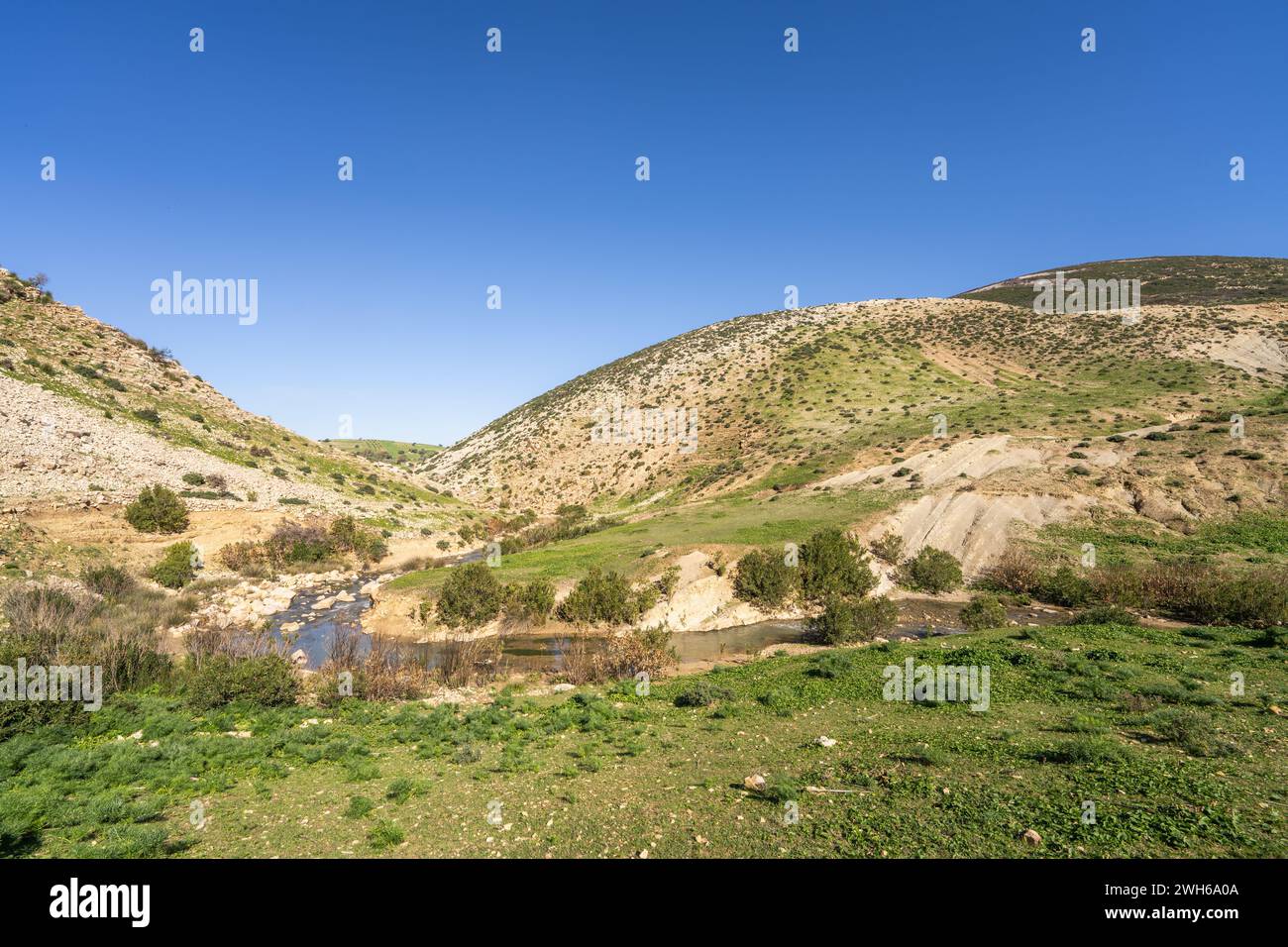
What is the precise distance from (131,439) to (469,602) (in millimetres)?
39094

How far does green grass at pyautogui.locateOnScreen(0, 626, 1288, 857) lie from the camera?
8523 millimetres

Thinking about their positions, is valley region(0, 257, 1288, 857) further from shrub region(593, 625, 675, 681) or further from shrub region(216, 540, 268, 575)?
shrub region(216, 540, 268, 575)

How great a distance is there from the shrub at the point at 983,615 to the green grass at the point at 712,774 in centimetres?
739

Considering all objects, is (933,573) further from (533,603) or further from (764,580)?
(533,603)

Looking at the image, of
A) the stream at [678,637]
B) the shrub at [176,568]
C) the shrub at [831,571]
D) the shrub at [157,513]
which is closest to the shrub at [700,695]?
the stream at [678,637]

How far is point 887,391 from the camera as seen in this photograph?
248ft

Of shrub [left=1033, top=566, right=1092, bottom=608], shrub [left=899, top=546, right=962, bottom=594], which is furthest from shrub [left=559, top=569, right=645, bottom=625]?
shrub [left=1033, top=566, right=1092, bottom=608]

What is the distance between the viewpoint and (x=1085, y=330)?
270 feet

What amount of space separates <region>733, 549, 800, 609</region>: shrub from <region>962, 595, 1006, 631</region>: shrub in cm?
880

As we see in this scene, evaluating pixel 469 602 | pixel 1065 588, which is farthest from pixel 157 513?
pixel 1065 588
